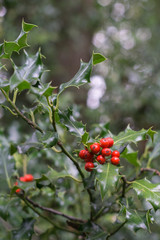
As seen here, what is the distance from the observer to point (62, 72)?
318 cm

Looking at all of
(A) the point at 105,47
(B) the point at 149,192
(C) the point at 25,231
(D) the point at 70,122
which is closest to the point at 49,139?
(D) the point at 70,122

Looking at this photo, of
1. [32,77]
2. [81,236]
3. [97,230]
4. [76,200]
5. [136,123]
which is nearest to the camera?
[32,77]

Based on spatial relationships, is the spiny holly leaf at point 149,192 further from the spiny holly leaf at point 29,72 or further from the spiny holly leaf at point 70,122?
the spiny holly leaf at point 29,72

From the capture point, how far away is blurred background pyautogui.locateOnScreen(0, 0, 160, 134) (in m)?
2.81

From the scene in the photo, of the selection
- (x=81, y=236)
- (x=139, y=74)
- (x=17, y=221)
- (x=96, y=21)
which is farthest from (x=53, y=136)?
(x=96, y=21)

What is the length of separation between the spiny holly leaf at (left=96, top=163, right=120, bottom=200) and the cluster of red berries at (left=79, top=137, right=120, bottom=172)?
0.03m

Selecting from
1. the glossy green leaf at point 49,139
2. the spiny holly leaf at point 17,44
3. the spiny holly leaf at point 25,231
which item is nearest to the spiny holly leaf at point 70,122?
the glossy green leaf at point 49,139

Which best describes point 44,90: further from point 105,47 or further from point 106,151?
point 105,47

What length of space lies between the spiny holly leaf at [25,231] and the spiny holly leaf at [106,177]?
0.41 meters

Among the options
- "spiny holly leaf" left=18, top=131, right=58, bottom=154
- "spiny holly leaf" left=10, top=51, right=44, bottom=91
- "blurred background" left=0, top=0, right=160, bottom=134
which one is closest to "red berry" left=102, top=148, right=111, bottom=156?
"spiny holly leaf" left=18, top=131, right=58, bottom=154

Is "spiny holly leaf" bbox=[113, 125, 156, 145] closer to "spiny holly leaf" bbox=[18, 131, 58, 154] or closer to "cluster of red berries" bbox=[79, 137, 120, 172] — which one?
"cluster of red berries" bbox=[79, 137, 120, 172]

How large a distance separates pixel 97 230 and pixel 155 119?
6.79 feet

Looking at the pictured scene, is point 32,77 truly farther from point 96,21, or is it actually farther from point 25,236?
point 96,21

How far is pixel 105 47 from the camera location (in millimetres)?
3332
